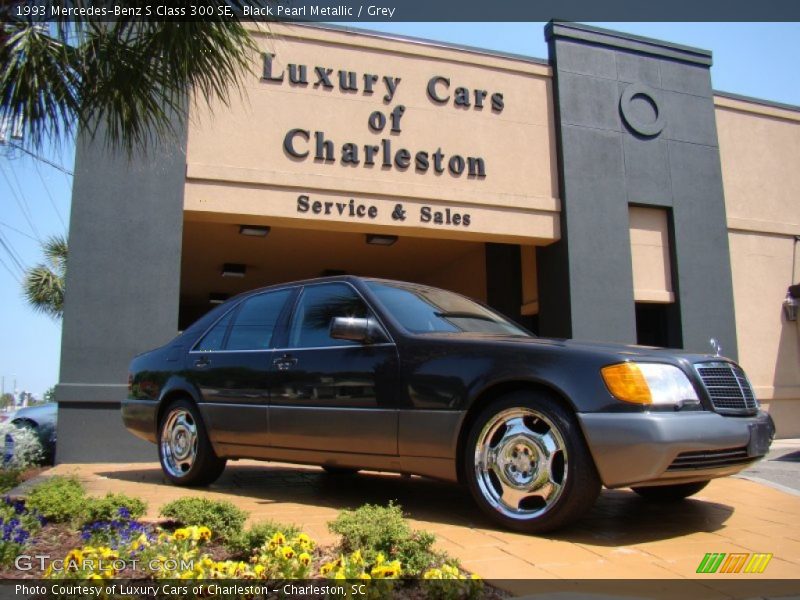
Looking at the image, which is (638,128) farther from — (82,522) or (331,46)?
(82,522)

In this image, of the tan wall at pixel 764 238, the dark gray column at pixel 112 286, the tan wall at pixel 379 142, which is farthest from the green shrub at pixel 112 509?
the tan wall at pixel 764 238

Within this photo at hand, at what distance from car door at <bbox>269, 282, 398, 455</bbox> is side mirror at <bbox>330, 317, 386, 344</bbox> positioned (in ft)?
0.19

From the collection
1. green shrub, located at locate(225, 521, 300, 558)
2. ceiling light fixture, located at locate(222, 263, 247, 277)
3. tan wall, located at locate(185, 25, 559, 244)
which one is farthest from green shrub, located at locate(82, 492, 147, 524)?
ceiling light fixture, located at locate(222, 263, 247, 277)

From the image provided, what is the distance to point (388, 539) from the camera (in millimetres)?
3064

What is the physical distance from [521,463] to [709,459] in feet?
3.16

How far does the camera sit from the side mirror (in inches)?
175

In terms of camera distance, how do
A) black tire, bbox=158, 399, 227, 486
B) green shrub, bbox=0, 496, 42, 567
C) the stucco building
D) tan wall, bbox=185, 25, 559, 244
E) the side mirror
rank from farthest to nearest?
tan wall, bbox=185, 25, 559, 244 < the stucco building < black tire, bbox=158, 399, 227, 486 < the side mirror < green shrub, bbox=0, 496, 42, 567

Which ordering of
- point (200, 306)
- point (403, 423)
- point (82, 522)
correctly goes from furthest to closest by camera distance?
point (200, 306)
point (403, 423)
point (82, 522)

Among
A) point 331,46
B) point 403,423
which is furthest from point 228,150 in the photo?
point 403,423

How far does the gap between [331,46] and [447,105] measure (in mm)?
1853

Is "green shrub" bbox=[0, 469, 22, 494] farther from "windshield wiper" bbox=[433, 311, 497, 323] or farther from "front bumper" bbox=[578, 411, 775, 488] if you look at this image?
"front bumper" bbox=[578, 411, 775, 488]

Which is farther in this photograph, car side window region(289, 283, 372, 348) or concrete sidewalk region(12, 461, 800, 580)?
car side window region(289, 283, 372, 348)

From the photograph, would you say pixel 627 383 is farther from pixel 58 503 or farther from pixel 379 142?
pixel 379 142

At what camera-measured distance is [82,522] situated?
148 inches
